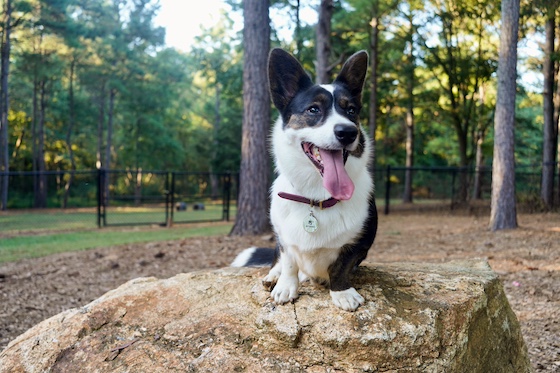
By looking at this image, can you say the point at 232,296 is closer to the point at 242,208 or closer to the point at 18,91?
the point at 242,208

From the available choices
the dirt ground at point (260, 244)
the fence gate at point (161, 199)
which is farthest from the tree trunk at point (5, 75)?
the dirt ground at point (260, 244)

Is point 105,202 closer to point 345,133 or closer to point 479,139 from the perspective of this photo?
point 345,133

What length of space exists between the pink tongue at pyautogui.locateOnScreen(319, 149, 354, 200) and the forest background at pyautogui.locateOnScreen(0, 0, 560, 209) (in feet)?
32.8

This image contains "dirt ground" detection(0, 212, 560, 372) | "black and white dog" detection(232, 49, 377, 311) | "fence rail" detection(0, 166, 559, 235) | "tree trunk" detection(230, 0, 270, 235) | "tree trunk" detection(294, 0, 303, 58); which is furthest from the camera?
"tree trunk" detection(294, 0, 303, 58)

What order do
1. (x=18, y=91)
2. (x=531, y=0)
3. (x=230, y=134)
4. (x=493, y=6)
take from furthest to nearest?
1. (x=230, y=134)
2. (x=18, y=91)
3. (x=493, y=6)
4. (x=531, y=0)

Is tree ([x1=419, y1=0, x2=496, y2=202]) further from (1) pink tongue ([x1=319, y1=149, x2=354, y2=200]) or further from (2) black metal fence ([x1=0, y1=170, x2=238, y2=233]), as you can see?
(1) pink tongue ([x1=319, y1=149, x2=354, y2=200])

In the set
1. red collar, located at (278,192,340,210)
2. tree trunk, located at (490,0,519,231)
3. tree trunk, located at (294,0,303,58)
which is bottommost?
red collar, located at (278,192,340,210)

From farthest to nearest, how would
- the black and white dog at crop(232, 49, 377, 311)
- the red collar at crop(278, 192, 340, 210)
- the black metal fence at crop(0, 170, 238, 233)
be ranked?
the black metal fence at crop(0, 170, 238, 233) < the red collar at crop(278, 192, 340, 210) < the black and white dog at crop(232, 49, 377, 311)

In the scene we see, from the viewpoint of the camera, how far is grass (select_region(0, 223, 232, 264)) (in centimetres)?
905

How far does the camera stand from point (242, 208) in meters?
10.6

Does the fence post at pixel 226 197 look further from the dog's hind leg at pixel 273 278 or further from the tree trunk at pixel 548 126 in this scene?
the dog's hind leg at pixel 273 278

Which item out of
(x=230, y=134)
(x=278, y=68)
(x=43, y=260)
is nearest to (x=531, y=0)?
(x=278, y=68)

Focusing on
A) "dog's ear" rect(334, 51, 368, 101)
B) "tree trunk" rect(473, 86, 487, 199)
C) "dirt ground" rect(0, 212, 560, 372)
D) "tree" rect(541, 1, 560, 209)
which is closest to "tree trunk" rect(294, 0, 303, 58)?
"tree" rect(541, 1, 560, 209)

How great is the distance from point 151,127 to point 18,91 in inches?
332
